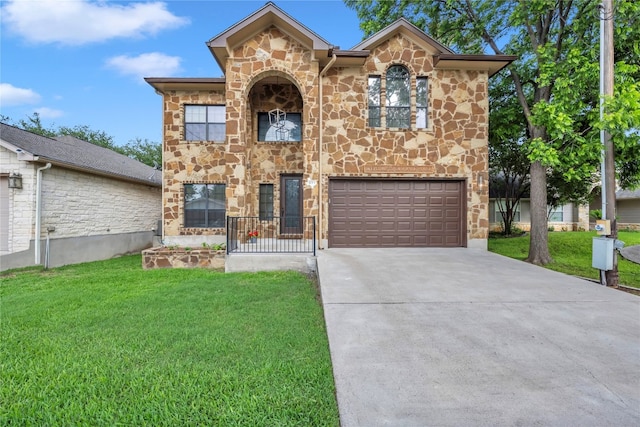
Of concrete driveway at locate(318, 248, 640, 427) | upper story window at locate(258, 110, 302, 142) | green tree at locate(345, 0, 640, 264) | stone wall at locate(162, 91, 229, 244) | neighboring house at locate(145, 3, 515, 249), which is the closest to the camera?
concrete driveway at locate(318, 248, 640, 427)

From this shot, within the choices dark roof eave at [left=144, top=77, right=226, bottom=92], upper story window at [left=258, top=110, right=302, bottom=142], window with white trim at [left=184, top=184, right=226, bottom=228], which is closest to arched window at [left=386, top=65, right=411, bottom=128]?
upper story window at [left=258, top=110, right=302, bottom=142]

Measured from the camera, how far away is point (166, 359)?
10.8 feet

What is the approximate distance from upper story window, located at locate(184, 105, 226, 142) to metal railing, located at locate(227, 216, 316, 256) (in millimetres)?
3481

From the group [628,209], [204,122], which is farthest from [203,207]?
[628,209]

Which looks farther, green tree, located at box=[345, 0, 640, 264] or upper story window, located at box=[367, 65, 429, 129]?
upper story window, located at box=[367, 65, 429, 129]

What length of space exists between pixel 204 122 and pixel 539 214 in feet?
38.1

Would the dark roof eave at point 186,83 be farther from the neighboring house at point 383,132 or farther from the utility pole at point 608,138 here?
the utility pole at point 608,138

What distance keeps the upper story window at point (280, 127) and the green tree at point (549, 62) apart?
491 centimetres

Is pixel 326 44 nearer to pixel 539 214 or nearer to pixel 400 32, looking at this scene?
pixel 400 32

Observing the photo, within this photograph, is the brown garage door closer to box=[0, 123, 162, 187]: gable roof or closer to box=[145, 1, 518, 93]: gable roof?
box=[145, 1, 518, 93]: gable roof

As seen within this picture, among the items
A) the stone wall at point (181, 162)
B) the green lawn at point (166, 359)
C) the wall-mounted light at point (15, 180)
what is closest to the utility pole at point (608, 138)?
the green lawn at point (166, 359)

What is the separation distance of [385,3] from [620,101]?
888cm

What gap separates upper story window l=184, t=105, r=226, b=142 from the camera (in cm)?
1113

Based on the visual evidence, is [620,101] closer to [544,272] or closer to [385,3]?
[544,272]
